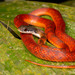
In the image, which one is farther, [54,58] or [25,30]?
[25,30]

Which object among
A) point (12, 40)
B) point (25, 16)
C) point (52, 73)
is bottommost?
point (52, 73)

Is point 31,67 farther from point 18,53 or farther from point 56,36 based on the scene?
point 56,36

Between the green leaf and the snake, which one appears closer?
the green leaf

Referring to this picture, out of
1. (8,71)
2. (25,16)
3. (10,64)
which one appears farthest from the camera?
(25,16)

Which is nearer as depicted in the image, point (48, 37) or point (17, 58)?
point (17, 58)

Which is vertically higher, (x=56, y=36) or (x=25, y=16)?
A: (x=25, y=16)

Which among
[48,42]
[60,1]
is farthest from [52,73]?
[60,1]

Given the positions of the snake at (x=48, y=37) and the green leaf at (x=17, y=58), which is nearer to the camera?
the green leaf at (x=17, y=58)

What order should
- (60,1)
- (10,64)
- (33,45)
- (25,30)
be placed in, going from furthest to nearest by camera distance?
(60,1)
(25,30)
(33,45)
(10,64)
